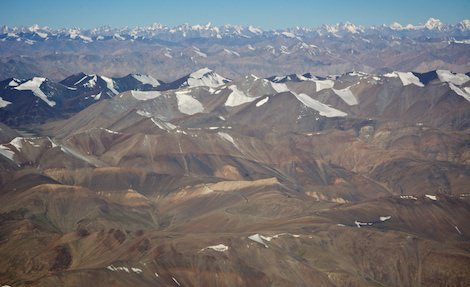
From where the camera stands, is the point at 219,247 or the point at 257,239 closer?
the point at 219,247

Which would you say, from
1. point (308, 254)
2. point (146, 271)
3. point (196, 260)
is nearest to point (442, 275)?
point (308, 254)

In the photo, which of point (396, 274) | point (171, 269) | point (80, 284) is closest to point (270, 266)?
point (171, 269)

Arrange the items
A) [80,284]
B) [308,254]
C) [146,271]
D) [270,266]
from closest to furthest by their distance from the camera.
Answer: [80,284], [146,271], [270,266], [308,254]

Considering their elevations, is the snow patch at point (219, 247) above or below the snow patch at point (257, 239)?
above

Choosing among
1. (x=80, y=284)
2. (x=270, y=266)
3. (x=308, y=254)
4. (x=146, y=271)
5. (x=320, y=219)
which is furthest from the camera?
(x=320, y=219)

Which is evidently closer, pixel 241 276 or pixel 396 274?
pixel 241 276

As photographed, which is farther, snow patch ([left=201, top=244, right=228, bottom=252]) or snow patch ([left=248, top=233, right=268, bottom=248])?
snow patch ([left=248, top=233, right=268, bottom=248])

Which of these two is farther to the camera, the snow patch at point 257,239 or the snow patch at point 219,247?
the snow patch at point 257,239

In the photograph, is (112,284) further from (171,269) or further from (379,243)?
(379,243)

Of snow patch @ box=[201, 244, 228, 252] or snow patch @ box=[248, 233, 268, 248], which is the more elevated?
snow patch @ box=[201, 244, 228, 252]

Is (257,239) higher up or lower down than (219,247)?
lower down
